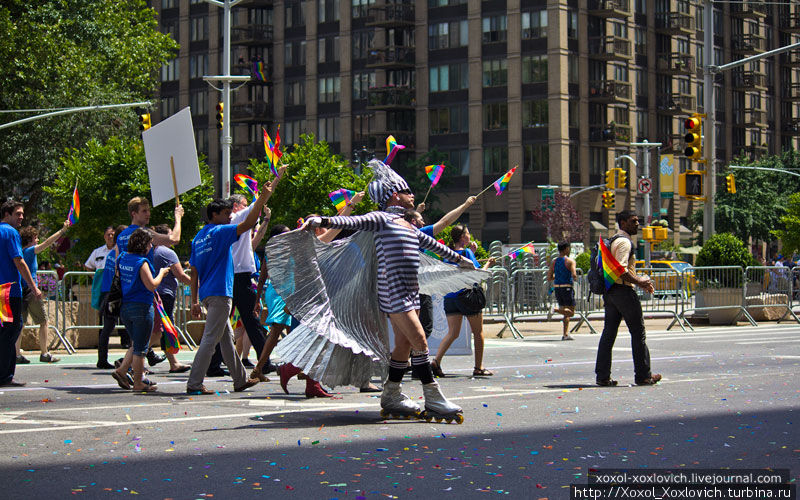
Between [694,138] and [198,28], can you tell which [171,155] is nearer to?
[694,138]

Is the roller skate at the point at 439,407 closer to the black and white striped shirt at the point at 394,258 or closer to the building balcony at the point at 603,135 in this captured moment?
the black and white striped shirt at the point at 394,258

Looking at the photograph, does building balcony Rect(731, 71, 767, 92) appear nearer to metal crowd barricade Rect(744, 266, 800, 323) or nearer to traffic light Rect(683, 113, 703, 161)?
metal crowd barricade Rect(744, 266, 800, 323)

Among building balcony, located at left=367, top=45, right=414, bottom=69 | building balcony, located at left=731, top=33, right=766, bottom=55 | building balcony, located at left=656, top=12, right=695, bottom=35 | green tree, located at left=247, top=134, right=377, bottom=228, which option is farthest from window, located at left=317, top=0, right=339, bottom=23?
building balcony, located at left=731, top=33, right=766, bottom=55

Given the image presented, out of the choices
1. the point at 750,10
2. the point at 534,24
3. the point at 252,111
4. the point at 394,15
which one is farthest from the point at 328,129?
the point at 750,10

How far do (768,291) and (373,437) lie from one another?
1881 cm

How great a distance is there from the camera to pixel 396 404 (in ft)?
Result: 28.3

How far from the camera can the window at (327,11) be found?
72.1m

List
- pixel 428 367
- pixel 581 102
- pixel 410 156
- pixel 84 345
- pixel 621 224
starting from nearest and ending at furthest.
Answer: pixel 428 367 → pixel 621 224 → pixel 84 345 → pixel 581 102 → pixel 410 156

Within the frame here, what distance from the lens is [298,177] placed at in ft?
154

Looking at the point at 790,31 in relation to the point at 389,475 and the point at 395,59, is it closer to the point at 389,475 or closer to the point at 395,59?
the point at 395,59

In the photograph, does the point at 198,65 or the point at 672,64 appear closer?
the point at 672,64

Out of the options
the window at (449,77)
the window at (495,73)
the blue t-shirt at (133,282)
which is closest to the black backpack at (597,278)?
the blue t-shirt at (133,282)

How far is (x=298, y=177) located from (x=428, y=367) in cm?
3878

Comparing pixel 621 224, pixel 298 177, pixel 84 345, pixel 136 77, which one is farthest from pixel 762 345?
pixel 136 77
